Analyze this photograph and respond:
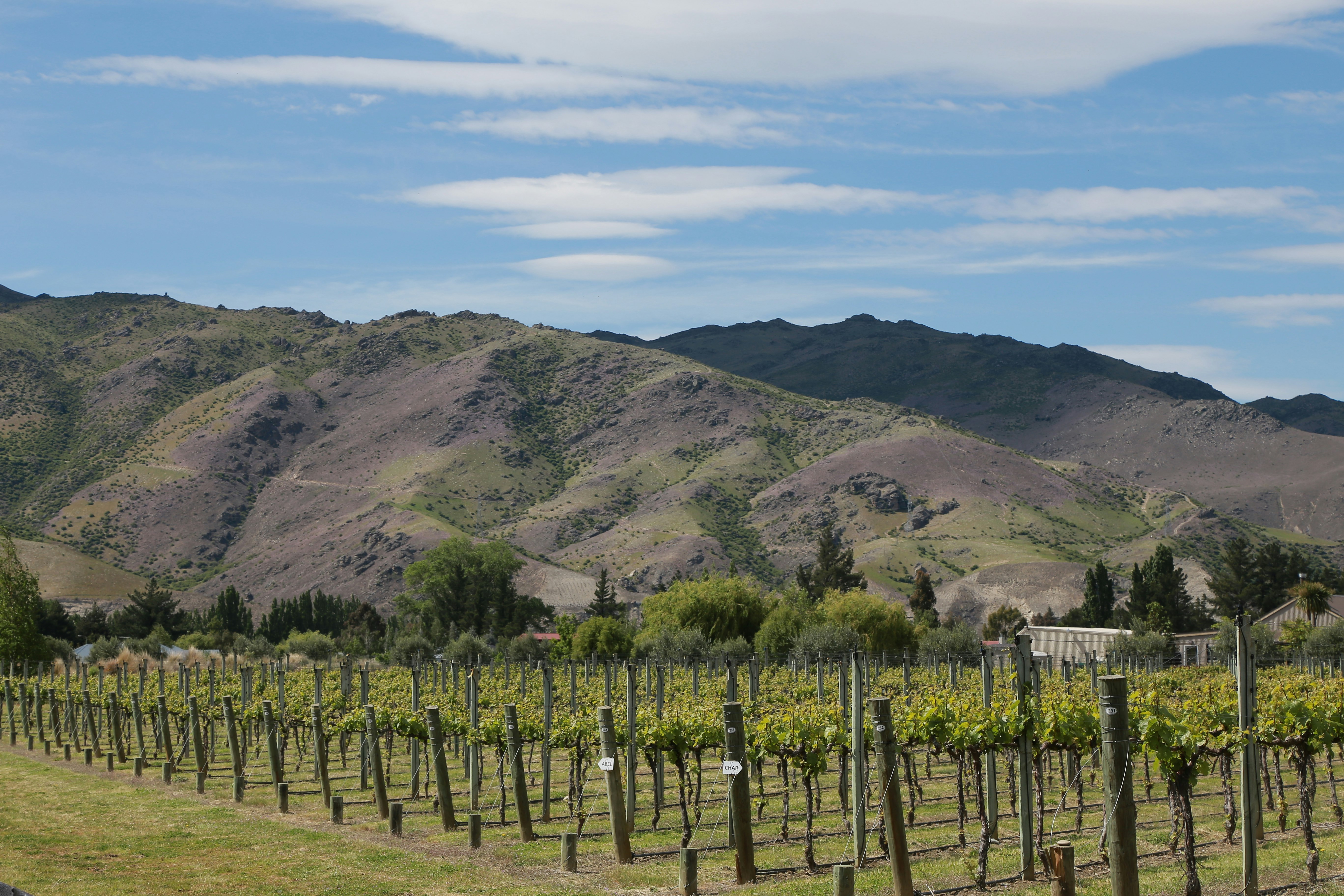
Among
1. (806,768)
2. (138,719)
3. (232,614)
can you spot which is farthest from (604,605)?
(806,768)

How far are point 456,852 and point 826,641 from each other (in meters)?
49.6

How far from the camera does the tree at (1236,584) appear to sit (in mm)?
109375

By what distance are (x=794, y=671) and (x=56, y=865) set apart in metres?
28.5

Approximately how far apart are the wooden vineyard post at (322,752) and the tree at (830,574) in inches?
3720

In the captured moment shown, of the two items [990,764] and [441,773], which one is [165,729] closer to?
[441,773]

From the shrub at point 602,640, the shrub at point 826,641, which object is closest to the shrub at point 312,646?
the shrub at point 602,640

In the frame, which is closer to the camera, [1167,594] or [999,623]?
[1167,594]

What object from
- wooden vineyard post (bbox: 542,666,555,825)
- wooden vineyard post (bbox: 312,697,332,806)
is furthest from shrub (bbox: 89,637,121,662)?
wooden vineyard post (bbox: 542,666,555,825)

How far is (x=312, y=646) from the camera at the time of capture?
91812mm

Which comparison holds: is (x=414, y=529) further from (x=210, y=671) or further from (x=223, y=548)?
(x=210, y=671)

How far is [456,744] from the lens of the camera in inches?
1185

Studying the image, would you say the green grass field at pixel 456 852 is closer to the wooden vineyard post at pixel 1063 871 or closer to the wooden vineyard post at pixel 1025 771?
the wooden vineyard post at pixel 1025 771

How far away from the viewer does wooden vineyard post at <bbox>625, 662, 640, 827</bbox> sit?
793 inches

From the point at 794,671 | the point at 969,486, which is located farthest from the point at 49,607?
the point at 969,486
